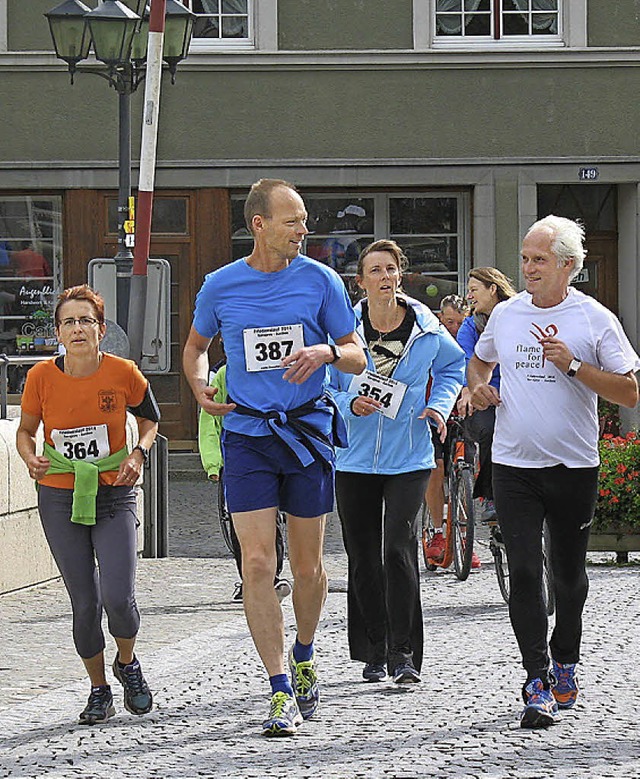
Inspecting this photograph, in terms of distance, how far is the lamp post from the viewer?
14.1 meters

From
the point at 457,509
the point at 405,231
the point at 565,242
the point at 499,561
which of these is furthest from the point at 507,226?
the point at 565,242

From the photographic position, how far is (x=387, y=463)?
7891mm

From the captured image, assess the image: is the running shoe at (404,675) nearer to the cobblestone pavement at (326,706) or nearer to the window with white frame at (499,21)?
the cobblestone pavement at (326,706)

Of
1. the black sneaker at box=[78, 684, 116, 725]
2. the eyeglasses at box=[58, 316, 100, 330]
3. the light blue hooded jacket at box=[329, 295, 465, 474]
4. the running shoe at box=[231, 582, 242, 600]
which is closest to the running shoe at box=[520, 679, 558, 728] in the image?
the light blue hooded jacket at box=[329, 295, 465, 474]

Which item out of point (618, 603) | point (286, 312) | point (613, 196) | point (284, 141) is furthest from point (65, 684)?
point (613, 196)

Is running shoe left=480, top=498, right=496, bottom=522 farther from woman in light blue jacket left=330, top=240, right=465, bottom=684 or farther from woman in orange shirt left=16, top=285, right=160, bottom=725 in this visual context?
woman in orange shirt left=16, top=285, right=160, bottom=725

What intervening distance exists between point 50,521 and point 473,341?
16.9 ft

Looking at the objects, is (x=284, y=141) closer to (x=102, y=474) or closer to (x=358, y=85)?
(x=358, y=85)

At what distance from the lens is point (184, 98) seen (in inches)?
835

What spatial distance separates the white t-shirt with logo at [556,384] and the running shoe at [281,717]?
4.09ft

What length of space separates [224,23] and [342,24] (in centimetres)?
140

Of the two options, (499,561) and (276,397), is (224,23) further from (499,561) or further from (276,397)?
(276,397)

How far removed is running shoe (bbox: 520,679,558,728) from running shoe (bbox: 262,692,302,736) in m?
0.84

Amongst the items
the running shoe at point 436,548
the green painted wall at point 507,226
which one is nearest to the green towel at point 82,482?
the running shoe at point 436,548
